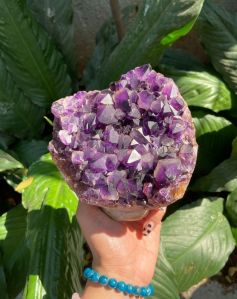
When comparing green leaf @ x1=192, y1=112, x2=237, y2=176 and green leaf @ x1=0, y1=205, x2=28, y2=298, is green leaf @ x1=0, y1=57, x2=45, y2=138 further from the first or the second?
green leaf @ x1=192, y1=112, x2=237, y2=176

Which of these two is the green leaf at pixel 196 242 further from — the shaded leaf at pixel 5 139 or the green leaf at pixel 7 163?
the shaded leaf at pixel 5 139

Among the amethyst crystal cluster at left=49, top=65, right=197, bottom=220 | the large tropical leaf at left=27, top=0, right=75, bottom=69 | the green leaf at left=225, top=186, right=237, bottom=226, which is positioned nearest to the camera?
the amethyst crystal cluster at left=49, top=65, right=197, bottom=220

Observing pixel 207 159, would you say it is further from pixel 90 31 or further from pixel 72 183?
pixel 72 183

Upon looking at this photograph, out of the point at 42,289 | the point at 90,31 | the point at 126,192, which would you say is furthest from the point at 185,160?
the point at 90,31

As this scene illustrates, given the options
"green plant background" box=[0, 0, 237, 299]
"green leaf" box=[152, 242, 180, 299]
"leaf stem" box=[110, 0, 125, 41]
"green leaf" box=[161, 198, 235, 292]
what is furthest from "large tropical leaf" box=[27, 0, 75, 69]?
"green leaf" box=[152, 242, 180, 299]

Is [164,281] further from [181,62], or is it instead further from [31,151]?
[181,62]

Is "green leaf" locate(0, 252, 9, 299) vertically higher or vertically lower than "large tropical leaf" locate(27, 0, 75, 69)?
lower
